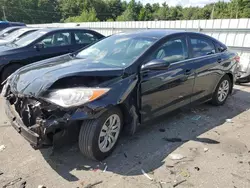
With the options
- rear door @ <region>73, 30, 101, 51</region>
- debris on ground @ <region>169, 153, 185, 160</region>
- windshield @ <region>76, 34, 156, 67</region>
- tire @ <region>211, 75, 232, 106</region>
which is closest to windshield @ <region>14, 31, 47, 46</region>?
rear door @ <region>73, 30, 101, 51</region>

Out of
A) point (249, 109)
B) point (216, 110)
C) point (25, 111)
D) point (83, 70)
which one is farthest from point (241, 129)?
point (25, 111)

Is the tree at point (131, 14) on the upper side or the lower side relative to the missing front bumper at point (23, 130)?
upper

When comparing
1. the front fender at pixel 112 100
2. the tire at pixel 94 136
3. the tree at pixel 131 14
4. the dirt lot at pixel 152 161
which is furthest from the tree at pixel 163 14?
the tire at pixel 94 136

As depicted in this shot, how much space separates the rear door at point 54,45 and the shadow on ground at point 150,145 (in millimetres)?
3904

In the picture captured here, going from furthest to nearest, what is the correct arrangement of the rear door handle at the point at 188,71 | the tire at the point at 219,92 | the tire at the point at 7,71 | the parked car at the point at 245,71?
the parked car at the point at 245,71 < the tire at the point at 7,71 < the tire at the point at 219,92 < the rear door handle at the point at 188,71

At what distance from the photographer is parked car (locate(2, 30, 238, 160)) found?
2.60 m

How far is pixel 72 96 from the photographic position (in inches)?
102

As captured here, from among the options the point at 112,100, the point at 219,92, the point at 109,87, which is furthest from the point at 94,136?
the point at 219,92

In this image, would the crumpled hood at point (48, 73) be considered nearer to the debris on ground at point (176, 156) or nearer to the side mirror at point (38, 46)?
the debris on ground at point (176, 156)

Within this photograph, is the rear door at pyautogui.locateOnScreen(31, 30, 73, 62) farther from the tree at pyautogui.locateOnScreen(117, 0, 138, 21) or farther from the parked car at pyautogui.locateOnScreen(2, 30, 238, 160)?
the tree at pyautogui.locateOnScreen(117, 0, 138, 21)

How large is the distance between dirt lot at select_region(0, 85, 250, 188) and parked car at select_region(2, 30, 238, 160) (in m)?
0.28

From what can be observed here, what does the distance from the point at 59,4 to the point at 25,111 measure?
294 feet

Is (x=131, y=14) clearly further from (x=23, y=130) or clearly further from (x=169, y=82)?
(x=23, y=130)

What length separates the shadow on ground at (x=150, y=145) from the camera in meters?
2.90
